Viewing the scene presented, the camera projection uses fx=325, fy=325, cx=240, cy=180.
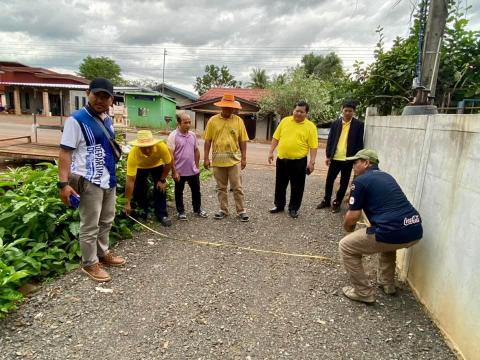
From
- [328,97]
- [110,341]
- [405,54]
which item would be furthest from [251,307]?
[328,97]

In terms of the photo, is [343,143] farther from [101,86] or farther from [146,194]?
[101,86]

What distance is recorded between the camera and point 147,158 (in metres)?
4.36

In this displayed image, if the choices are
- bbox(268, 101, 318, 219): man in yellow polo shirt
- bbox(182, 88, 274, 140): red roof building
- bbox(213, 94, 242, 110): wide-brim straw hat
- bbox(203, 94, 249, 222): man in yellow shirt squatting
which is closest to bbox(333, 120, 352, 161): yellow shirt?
bbox(268, 101, 318, 219): man in yellow polo shirt

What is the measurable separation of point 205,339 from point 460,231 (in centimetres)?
206

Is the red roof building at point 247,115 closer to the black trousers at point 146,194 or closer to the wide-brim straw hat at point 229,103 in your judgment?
the wide-brim straw hat at point 229,103

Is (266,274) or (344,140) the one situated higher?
(344,140)

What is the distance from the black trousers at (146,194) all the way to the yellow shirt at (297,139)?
1.95 m

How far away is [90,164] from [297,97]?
22088mm

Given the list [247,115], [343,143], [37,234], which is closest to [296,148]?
[343,143]

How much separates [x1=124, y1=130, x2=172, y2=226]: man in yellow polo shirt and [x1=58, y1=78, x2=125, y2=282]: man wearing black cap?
1.01m

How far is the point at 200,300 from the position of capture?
2.97m

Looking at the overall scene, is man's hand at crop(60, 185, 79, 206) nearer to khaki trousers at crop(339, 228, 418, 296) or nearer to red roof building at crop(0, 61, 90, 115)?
khaki trousers at crop(339, 228, 418, 296)

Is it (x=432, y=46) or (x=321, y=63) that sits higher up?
(x=321, y=63)

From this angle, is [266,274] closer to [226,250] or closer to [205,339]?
[226,250]
